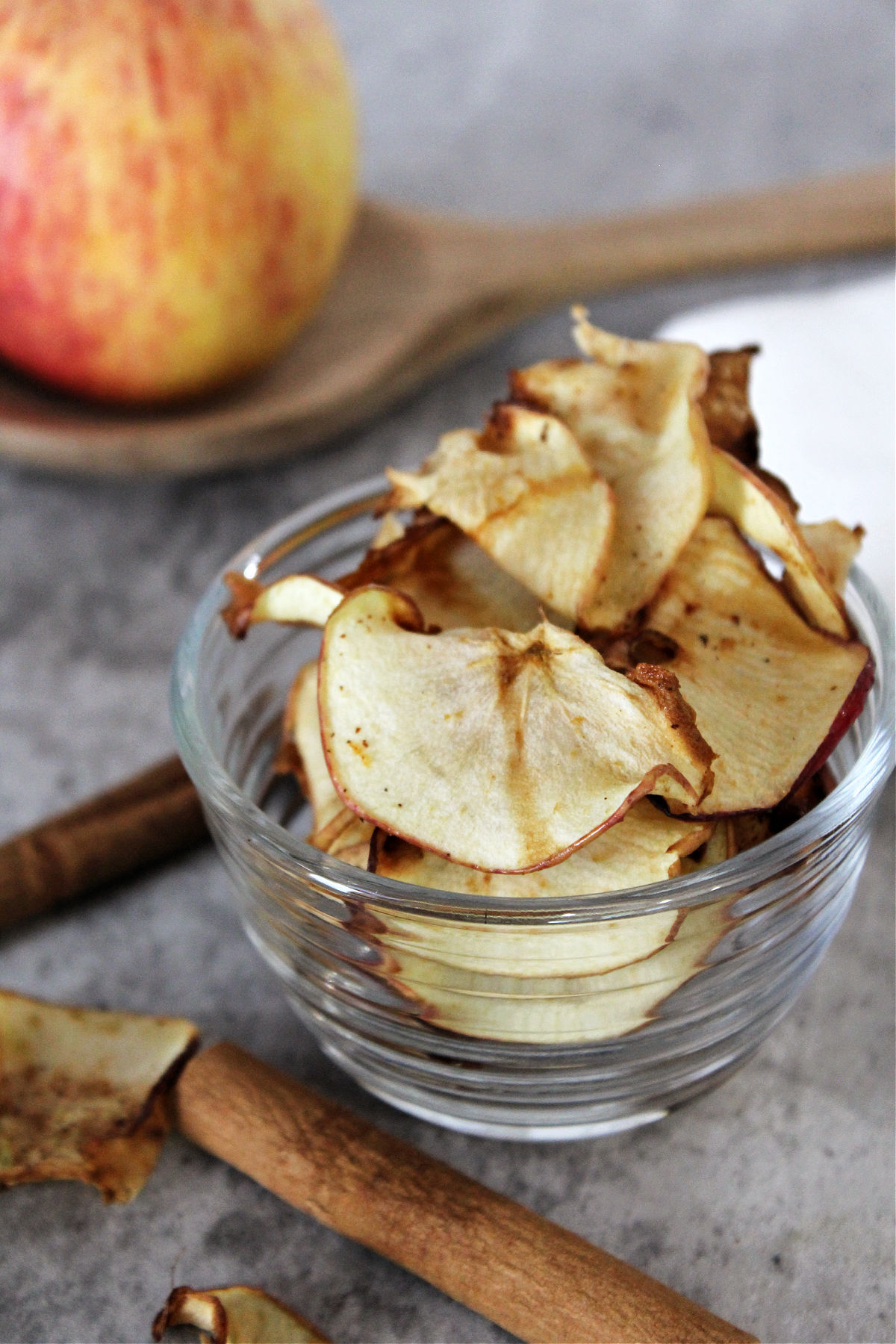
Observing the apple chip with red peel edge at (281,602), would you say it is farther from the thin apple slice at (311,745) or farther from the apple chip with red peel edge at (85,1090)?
the apple chip with red peel edge at (85,1090)

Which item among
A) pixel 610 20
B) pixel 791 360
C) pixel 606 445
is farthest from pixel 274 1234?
pixel 610 20

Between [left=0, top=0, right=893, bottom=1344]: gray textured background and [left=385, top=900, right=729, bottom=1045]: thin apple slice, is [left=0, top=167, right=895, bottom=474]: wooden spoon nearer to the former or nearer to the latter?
[left=0, top=0, right=893, bottom=1344]: gray textured background

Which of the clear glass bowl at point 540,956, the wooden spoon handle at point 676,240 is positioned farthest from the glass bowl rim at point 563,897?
the wooden spoon handle at point 676,240

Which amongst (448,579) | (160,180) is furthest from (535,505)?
(160,180)

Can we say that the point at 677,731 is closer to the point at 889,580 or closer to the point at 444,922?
the point at 444,922

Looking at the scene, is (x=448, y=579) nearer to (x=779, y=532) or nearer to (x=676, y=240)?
(x=779, y=532)

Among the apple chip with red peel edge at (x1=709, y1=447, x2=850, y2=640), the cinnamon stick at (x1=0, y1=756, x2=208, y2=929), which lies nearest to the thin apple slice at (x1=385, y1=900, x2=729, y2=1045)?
the apple chip with red peel edge at (x1=709, y1=447, x2=850, y2=640)
